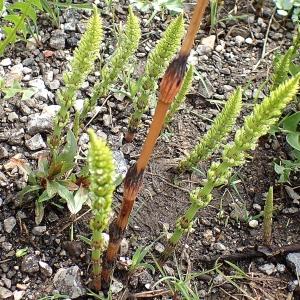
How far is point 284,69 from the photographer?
2.22 metres

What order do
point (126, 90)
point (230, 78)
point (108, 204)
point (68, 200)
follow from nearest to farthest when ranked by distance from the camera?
point (108, 204)
point (68, 200)
point (126, 90)
point (230, 78)

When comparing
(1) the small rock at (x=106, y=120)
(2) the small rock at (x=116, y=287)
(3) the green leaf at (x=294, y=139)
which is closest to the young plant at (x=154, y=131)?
(2) the small rock at (x=116, y=287)

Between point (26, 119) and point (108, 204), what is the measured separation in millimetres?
913

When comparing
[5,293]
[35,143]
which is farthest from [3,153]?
[5,293]

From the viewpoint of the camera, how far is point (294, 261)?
2.11 metres

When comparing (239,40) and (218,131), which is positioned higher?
(218,131)

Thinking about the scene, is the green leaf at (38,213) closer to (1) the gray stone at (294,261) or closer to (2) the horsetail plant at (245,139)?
(2) the horsetail plant at (245,139)

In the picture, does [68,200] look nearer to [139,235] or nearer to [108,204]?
[139,235]

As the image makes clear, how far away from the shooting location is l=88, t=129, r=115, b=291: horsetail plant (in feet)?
4.22

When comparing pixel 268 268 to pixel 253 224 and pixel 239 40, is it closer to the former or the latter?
pixel 253 224

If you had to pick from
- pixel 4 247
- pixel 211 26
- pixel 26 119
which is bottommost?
pixel 4 247

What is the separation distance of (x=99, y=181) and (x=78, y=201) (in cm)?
59

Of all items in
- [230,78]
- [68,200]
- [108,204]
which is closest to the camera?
[108,204]

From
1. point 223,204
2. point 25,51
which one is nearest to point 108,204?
point 223,204
